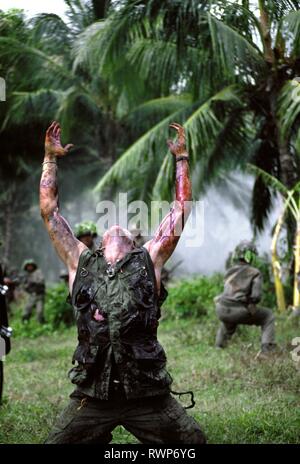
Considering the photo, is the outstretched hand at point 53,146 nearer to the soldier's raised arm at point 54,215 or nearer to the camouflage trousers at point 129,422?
the soldier's raised arm at point 54,215

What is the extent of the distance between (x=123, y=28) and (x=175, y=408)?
8.81m

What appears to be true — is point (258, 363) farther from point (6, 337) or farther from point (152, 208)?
point (152, 208)

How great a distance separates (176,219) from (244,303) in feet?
16.0

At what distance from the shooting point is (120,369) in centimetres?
349

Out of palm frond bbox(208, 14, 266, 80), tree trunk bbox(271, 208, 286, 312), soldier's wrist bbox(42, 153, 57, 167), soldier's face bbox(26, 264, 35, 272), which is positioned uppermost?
palm frond bbox(208, 14, 266, 80)

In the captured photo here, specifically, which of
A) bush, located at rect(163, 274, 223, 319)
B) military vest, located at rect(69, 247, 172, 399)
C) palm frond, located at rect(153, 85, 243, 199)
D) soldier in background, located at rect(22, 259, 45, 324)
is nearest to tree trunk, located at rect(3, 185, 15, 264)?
soldier in background, located at rect(22, 259, 45, 324)

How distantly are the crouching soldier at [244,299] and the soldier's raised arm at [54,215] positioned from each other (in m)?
4.82

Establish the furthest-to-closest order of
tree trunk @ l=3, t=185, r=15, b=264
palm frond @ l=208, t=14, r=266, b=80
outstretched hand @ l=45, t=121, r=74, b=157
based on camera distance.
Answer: tree trunk @ l=3, t=185, r=15, b=264 → palm frond @ l=208, t=14, r=266, b=80 → outstretched hand @ l=45, t=121, r=74, b=157

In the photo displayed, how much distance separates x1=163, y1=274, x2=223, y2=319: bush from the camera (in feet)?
41.8

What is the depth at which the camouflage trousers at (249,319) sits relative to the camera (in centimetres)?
812

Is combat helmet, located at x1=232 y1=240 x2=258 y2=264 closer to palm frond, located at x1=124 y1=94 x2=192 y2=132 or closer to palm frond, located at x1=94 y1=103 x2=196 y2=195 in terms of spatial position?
palm frond, located at x1=94 y1=103 x2=196 y2=195

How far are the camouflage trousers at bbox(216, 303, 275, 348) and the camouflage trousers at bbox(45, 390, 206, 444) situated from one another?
4675mm

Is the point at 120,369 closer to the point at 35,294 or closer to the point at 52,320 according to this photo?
the point at 52,320

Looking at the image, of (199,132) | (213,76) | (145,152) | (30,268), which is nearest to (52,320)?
(30,268)
